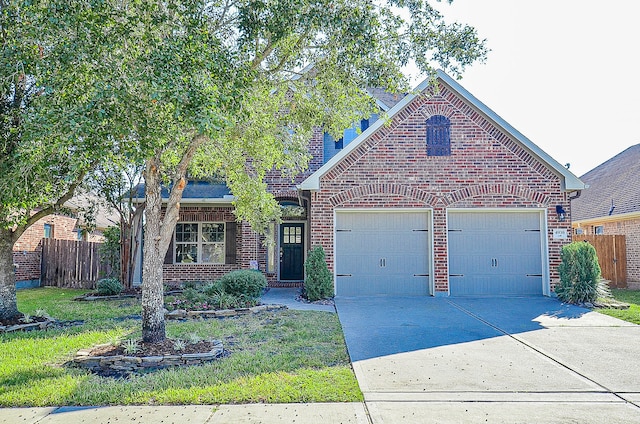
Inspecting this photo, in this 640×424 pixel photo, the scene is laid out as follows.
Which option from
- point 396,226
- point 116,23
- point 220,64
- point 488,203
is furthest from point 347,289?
point 116,23

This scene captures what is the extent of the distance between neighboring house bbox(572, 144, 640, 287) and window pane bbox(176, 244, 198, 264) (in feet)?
48.2

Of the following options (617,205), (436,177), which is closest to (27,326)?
(436,177)

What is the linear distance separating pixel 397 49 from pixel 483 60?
1.43 metres

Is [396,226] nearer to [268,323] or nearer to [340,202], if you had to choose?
[340,202]

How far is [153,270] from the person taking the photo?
6.98 meters

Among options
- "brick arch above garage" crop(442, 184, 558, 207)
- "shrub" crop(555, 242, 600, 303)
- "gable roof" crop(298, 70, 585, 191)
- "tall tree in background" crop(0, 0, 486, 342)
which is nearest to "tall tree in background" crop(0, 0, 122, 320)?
"tall tree in background" crop(0, 0, 486, 342)

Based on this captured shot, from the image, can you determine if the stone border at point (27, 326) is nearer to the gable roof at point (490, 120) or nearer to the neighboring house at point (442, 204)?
the neighboring house at point (442, 204)

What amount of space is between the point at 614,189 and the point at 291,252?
1307cm

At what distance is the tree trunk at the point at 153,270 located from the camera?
690cm

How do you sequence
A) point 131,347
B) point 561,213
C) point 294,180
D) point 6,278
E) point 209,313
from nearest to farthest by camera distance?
point 131,347, point 6,278, point 209,313, point 561,213, point 294,180

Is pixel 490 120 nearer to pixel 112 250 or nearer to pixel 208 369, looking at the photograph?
pixel 208 369

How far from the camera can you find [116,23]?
5.46m

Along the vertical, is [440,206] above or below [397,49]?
below

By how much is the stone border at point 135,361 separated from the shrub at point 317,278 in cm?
534
